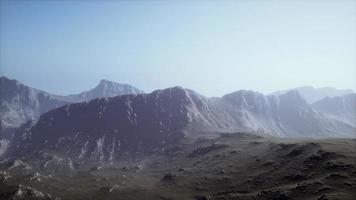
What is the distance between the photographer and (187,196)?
182625 millimetres

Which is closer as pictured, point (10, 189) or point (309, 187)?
point (309, 187)

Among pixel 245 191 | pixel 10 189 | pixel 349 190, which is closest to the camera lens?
pixel 349 190

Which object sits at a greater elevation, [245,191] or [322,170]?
[322,170]

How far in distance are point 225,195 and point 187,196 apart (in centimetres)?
2404

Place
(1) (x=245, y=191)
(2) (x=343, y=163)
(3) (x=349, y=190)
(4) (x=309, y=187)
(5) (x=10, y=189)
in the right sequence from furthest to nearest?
(5) (x=10, y=189) → (1) (x=245, y=191) → (2) (x=343, y=163) → (4) (x=309, y=187) → (3) (x=349, y=190)

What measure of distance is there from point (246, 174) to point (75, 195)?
9477 cm

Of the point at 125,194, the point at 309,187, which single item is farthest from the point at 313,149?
the point at 125,194

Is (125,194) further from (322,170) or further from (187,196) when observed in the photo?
(322,170)

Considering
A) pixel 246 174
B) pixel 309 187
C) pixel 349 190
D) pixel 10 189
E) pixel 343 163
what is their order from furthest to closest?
1. pixel 246 174
2. pixel 10 189
3. pixel 343 163
4. pixel 309 187
5. pixel 349 190

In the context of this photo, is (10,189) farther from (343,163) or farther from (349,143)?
(349,143)

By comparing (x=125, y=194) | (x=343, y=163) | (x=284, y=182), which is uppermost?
(x=343, y=163)

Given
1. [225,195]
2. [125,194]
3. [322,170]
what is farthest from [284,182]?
[125,194]

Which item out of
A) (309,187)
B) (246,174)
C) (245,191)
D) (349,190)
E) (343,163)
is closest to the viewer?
(349,190)

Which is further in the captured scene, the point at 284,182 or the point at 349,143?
the point at 349,143
